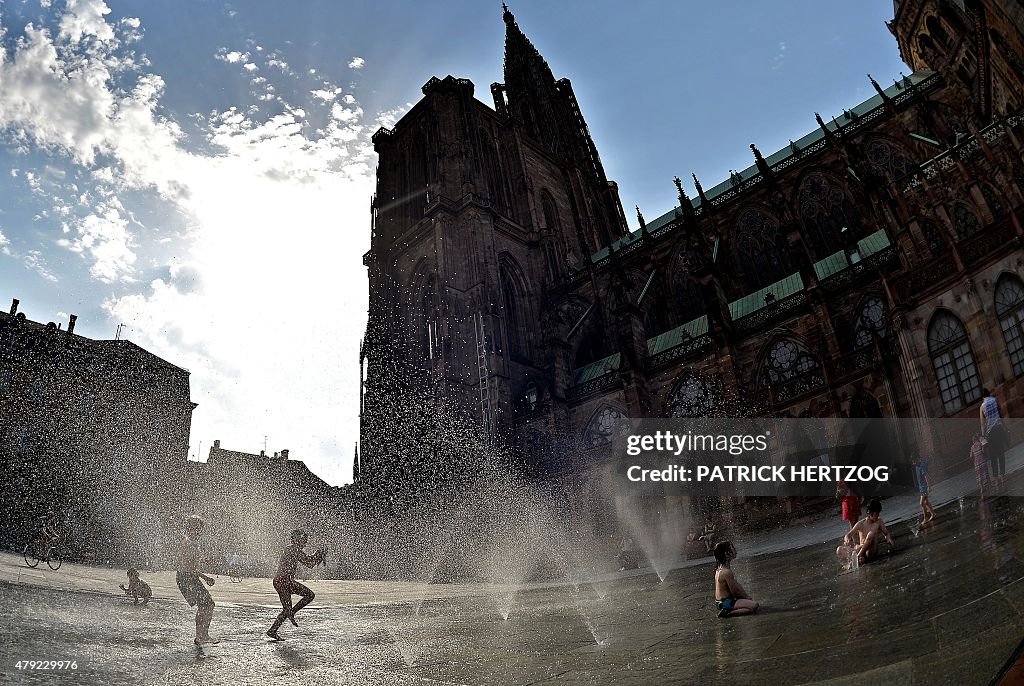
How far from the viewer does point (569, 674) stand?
440cm

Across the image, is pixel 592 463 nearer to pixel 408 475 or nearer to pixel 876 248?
pixel 408 475

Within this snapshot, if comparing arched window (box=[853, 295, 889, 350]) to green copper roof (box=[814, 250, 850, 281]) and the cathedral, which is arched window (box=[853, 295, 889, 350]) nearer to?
the cathedral

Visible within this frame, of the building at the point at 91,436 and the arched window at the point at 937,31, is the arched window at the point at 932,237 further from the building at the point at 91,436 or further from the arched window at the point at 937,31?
the building at the point at 91,436

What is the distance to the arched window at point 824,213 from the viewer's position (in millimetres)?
29250

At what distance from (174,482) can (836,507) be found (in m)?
49.7

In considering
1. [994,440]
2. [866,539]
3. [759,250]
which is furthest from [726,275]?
→ [866,539]

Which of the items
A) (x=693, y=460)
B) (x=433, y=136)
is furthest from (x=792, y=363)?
(x=433, y=136)

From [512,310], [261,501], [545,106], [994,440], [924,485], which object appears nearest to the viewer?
[994,440]

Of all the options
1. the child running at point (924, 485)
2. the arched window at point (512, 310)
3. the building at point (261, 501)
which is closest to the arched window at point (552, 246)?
the arched window at point (512, 310)

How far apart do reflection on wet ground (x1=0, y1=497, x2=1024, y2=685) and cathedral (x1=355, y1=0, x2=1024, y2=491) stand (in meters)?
9.91

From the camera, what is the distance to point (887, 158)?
1118 inches

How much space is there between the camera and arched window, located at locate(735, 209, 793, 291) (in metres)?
31.2

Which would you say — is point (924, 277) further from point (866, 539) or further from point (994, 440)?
point (866, 539)

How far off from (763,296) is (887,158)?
28.0 ft
